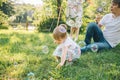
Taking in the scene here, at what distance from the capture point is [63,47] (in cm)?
388

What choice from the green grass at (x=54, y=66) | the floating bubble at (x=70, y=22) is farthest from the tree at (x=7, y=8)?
the green grass at (x=54, y=66)

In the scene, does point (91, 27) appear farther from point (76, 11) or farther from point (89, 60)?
point (76, 11)

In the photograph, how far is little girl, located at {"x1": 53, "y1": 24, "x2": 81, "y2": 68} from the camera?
379 centimetres

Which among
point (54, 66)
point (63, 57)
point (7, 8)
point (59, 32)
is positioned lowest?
point (7, 8)

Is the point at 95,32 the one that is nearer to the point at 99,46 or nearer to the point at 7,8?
the point at 99,46

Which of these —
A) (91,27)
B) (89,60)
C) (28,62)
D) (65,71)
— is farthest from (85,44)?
(65,71)

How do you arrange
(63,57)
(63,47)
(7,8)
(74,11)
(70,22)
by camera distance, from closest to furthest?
(63,57), (63,47), (74,11), (70,22), (7,8)

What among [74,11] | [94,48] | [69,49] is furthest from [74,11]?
[69,49]

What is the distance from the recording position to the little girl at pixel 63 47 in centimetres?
379

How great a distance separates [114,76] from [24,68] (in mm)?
1158

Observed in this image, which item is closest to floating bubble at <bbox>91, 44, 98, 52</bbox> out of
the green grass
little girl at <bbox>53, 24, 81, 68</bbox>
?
the green grass

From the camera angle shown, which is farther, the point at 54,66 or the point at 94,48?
the point at 94,48

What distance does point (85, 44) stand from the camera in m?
5.16

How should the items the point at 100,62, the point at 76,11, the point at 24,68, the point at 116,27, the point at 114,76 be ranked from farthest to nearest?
the point at 76,11, the point at 116,27, the point at 100,62, the point at 24,68, the point at 114,76
